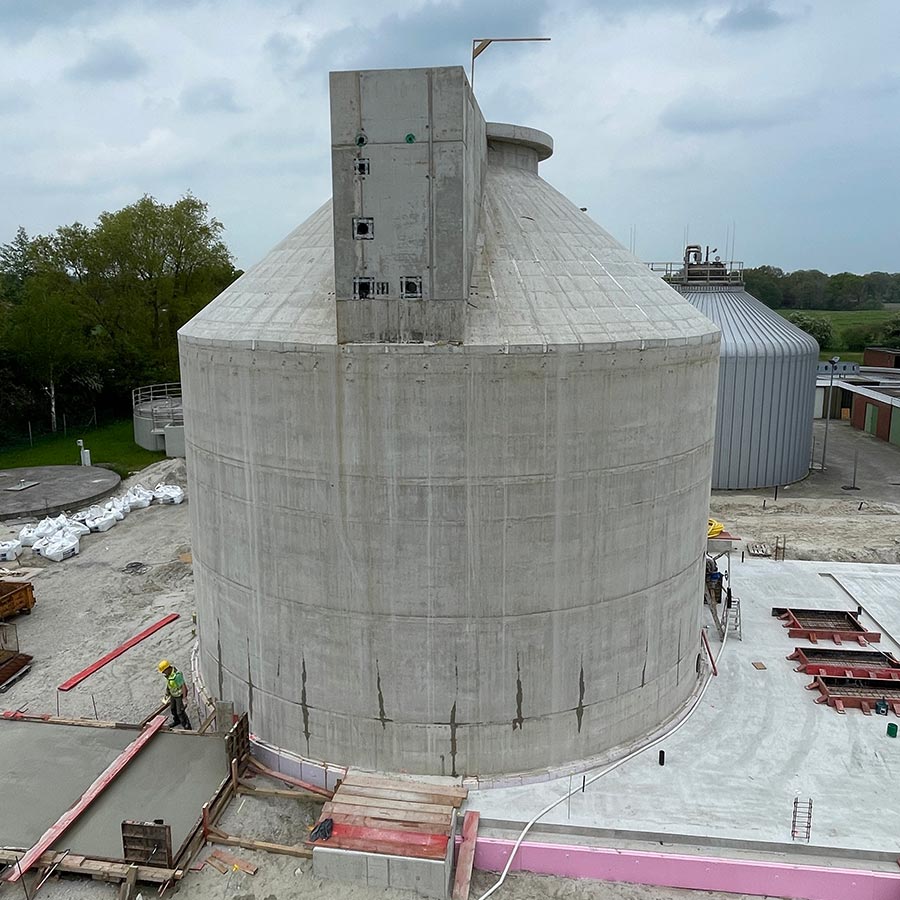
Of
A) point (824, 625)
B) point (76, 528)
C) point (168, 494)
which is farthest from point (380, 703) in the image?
point (168, 494)

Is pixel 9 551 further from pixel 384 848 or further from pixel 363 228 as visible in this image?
pixel 363 228

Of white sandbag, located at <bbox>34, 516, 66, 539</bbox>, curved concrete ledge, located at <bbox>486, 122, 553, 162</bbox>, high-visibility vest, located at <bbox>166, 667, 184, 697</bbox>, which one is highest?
curved concrete ledge, located at <bbox>486, 122, 553, 162</bbox>

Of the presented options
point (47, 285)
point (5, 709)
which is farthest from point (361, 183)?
point (47, 285)

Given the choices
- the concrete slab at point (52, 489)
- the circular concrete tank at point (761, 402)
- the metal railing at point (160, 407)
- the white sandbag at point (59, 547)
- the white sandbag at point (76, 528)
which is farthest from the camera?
the metal railing at point (160, 407)

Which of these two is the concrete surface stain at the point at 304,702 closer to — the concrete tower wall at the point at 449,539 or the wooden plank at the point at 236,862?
the concrete tower wall at the point at 449,539

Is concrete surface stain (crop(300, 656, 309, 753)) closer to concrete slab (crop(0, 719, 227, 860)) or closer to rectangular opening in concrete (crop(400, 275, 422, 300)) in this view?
concrete slab (crop(0, 719, 227, 860))

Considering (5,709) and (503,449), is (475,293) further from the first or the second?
(5,709)

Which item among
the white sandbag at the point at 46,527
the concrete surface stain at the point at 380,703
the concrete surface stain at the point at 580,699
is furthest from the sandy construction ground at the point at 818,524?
the white sandbag at the point at 46,527

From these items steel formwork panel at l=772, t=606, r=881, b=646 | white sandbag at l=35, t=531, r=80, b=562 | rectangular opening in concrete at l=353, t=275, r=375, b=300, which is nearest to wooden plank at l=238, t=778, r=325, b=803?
rectangular opening in concrete at l=353, t=275, r=375, b=300
